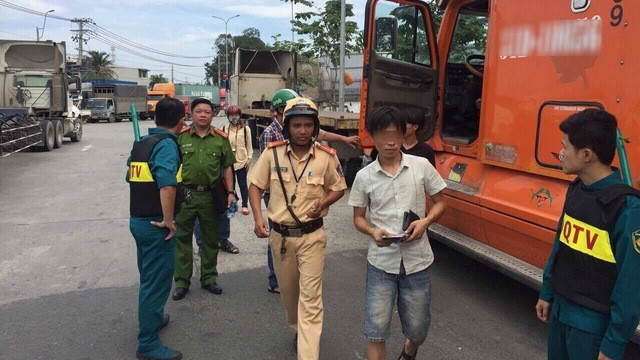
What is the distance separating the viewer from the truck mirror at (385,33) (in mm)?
4844

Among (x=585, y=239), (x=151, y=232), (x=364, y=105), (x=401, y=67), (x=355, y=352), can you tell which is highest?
(x=401, y=67)

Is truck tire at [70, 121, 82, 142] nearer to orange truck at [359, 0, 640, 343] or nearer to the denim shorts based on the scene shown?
orange truck at [359, 0, 640, 343]

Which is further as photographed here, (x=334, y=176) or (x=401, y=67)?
(x=401, y=67)

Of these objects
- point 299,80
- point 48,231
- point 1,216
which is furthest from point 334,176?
point 299,80

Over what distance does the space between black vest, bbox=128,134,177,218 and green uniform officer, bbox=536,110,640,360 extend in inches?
89.9

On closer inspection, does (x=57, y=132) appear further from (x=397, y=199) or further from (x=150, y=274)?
(x=397, y=199)

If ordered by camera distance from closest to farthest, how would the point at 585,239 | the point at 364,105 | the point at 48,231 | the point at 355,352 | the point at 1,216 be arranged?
the point at 585,239
the point at 355,352
the point at 364,105
the point at 48,231
the point at 1,216

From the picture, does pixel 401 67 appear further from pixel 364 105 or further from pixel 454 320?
pixel 454 320

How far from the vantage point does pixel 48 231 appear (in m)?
6.17

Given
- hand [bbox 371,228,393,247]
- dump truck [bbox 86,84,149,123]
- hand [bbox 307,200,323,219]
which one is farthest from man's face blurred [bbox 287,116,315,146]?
dump truck [bbox 86,84,149,123]

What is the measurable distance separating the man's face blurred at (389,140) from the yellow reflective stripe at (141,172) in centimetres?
146

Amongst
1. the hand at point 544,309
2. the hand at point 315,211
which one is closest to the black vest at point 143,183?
the hand at point 315,211

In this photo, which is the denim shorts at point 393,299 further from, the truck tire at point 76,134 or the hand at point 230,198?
the truck tire at point 76,134

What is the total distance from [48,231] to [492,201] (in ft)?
17.6
